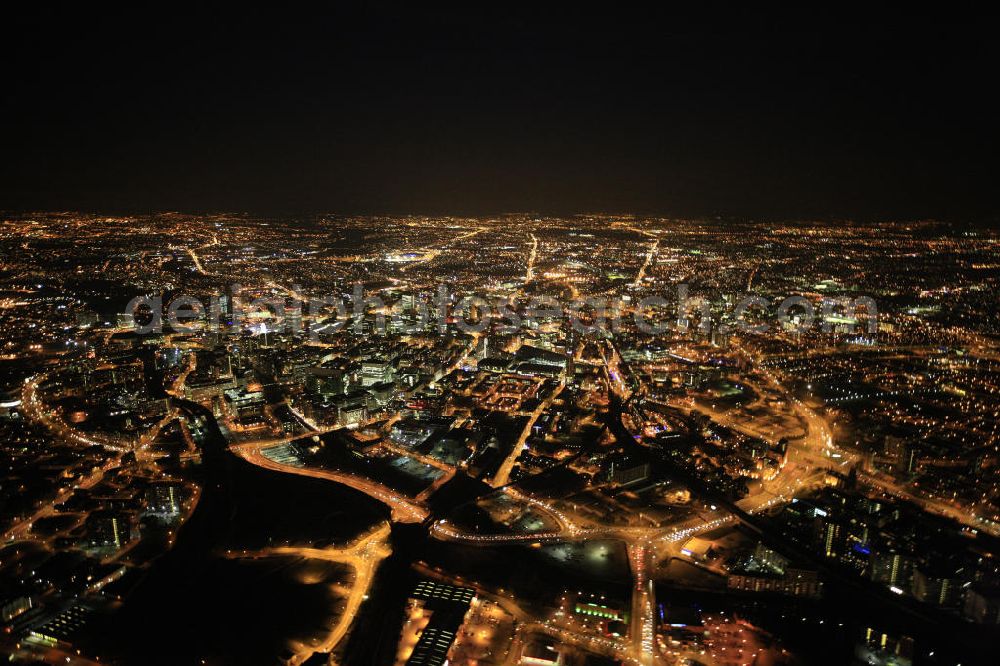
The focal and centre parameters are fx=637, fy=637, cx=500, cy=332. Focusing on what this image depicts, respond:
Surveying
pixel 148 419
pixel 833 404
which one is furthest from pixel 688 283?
pixel 148 419

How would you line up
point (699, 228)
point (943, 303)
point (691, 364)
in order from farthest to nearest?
point (699, 228), point (943, 303), point (691, 364)

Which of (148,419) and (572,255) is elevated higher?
(572,255)

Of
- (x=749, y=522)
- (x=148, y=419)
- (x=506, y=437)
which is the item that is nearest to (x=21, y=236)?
(x=148, y=419)

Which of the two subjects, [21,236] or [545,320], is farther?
[21,236]

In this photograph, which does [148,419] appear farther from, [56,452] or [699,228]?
[699,228]

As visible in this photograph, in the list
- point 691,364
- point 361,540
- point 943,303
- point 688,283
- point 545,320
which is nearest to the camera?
point 361,540

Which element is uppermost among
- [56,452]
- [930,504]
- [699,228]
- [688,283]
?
[699,228]

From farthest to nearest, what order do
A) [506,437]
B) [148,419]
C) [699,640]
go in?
[148,419] → [506,437] → [699,640]

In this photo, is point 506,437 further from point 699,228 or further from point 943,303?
point 699,228

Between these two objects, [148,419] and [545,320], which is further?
[545,320]
